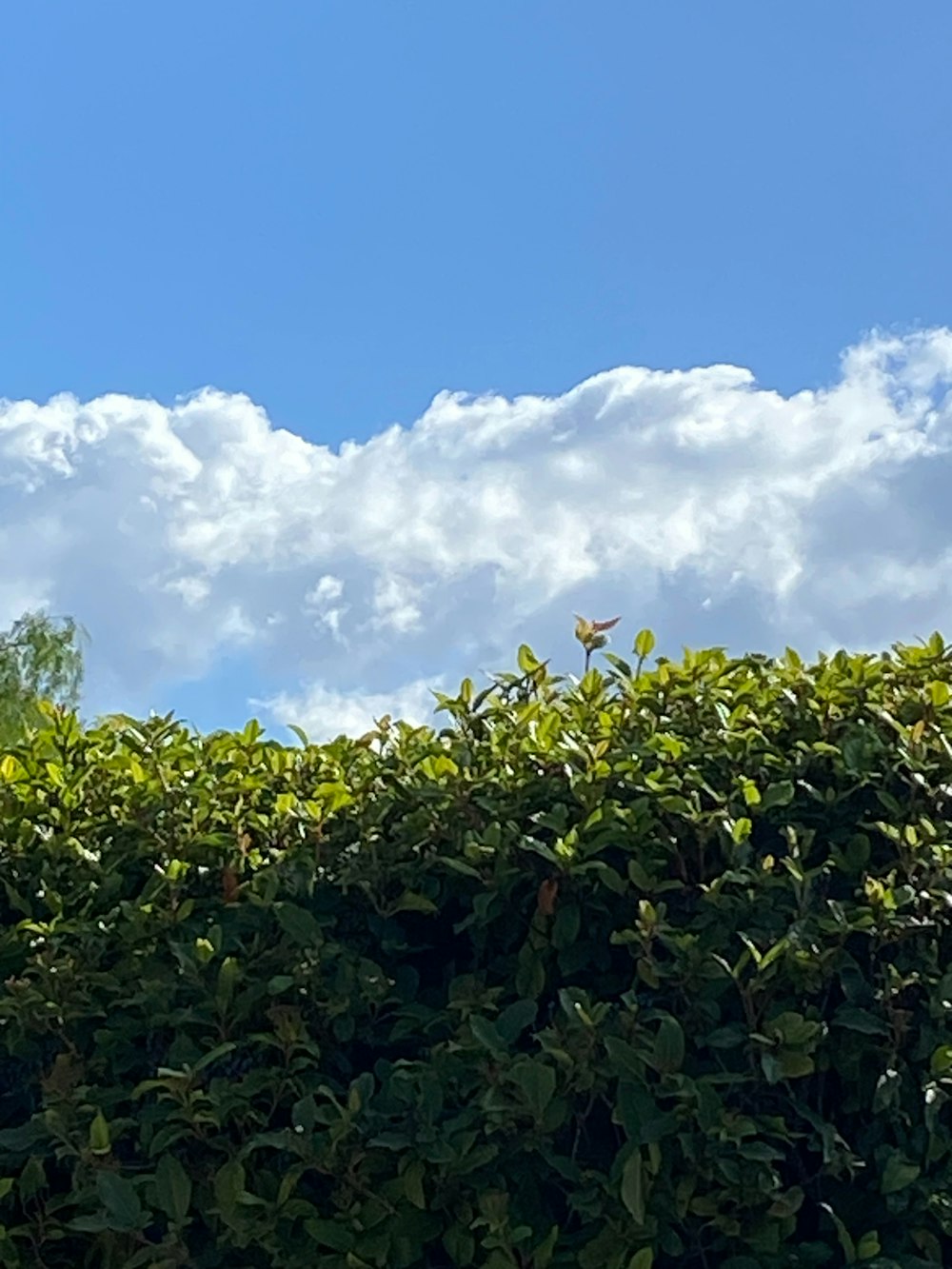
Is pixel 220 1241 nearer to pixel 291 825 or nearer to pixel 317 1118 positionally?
pixel 317 1118

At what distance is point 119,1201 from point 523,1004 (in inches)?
37.9

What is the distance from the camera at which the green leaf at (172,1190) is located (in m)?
3.21

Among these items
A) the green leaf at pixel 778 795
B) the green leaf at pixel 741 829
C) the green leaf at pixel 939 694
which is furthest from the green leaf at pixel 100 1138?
the green leaf at pixel 939 694

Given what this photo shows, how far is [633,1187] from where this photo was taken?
118 inches

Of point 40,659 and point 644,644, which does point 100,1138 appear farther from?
point 40,659

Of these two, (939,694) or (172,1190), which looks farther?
(939,694)

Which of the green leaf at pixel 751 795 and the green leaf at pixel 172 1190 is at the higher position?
the green leaf at pixel 751 795

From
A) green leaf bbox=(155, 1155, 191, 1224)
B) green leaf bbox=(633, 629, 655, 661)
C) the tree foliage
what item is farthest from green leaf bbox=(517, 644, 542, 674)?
the tree foliage

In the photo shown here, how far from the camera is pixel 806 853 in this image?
11.1 feet

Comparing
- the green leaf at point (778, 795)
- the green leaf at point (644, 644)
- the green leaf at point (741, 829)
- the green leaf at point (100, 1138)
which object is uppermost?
the green leaf at point (644, 644)

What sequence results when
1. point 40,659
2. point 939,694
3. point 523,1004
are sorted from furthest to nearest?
point 40,659, point 939,694, point 523,1004

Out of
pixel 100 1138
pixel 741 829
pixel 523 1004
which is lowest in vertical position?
pixel 100 1138

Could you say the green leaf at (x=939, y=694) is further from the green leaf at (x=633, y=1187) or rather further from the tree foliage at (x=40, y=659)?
the tree foliage at (x=40, y=659)

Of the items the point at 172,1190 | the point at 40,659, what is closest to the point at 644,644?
the point at 172,1190
